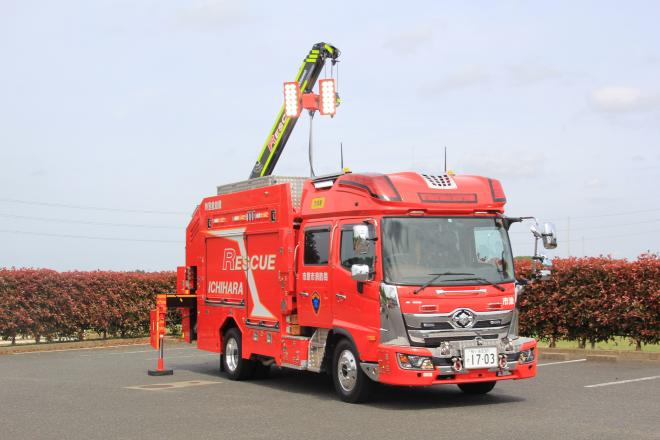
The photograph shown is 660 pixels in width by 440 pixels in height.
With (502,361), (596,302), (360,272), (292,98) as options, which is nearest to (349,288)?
(360,272)

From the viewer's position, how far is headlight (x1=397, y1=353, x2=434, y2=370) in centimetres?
1121

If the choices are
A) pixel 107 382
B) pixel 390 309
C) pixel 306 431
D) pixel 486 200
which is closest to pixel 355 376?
pixel 390 309

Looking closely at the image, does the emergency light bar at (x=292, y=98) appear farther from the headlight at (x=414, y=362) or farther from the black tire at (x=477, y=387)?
the headlight at (x=414, y=362)

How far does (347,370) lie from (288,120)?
13144 mm

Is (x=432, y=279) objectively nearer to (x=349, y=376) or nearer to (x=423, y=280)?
(x=423, y=280)

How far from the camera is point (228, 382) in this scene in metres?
15.3

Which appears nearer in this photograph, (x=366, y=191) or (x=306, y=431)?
(x=306, y=431)

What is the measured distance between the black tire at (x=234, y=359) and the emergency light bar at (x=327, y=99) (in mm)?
7612

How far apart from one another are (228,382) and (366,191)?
16.1 feet

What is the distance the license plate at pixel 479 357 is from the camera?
11336 millimetres

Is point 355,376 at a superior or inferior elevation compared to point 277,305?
inferior

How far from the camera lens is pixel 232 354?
51.4 ft

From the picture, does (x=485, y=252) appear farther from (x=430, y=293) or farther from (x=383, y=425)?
(x=383, y=425)

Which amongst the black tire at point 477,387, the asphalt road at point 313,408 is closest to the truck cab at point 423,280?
the black tire at point 477,387
